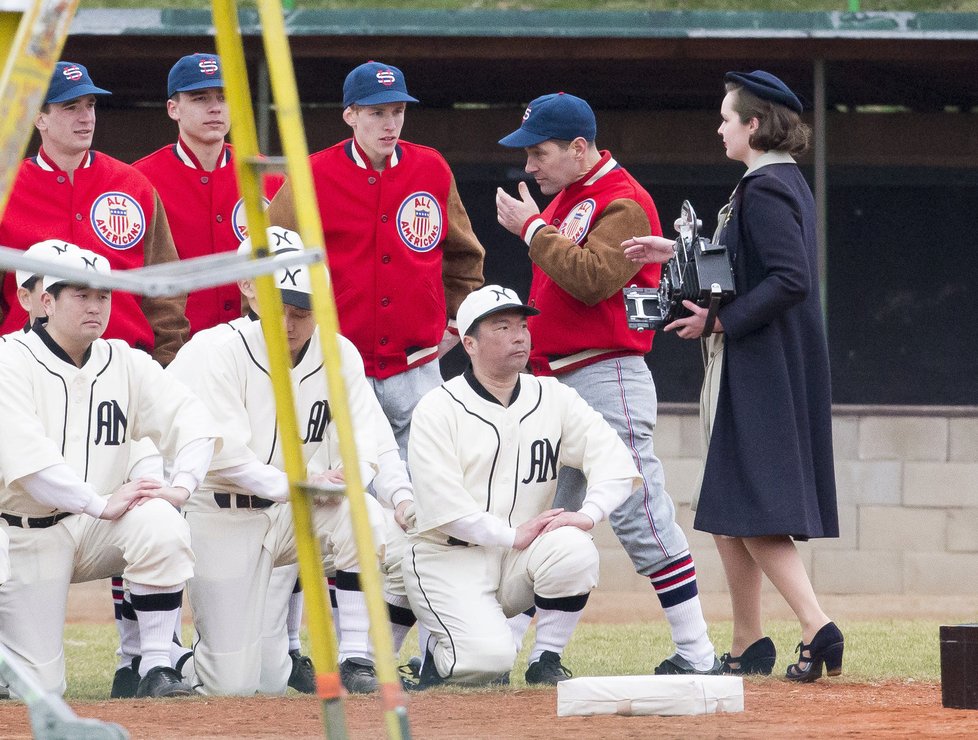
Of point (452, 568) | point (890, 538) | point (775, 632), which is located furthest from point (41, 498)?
point (890, 538)

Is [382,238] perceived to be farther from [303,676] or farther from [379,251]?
[303,676]

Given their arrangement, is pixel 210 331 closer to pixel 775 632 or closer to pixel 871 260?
pixel 775 632

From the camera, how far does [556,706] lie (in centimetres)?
443

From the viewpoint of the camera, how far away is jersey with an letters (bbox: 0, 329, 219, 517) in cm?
Result: 485

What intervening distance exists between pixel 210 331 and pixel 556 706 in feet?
5.81

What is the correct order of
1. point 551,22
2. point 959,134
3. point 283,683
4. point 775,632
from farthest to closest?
point 959,134, point 551,22, point 775,632, point 283,683

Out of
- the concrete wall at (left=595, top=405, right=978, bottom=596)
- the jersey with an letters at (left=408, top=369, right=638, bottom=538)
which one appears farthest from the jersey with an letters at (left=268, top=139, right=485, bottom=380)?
the concrete wall at (left=595, top=405, right=978, bottom=596)

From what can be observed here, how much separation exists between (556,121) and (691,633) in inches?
69.0

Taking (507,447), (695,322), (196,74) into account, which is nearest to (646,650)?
(507,447)

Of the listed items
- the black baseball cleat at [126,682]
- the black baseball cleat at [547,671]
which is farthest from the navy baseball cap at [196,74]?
the black baseball cleat at [547,671]

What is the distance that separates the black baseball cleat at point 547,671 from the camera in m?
5.03

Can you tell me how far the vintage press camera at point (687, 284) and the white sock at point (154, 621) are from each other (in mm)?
1706

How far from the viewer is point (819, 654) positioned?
15.9 ft

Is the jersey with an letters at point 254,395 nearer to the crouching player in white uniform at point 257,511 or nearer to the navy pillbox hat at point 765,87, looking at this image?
the crouching player in white uniform at point 257,511
